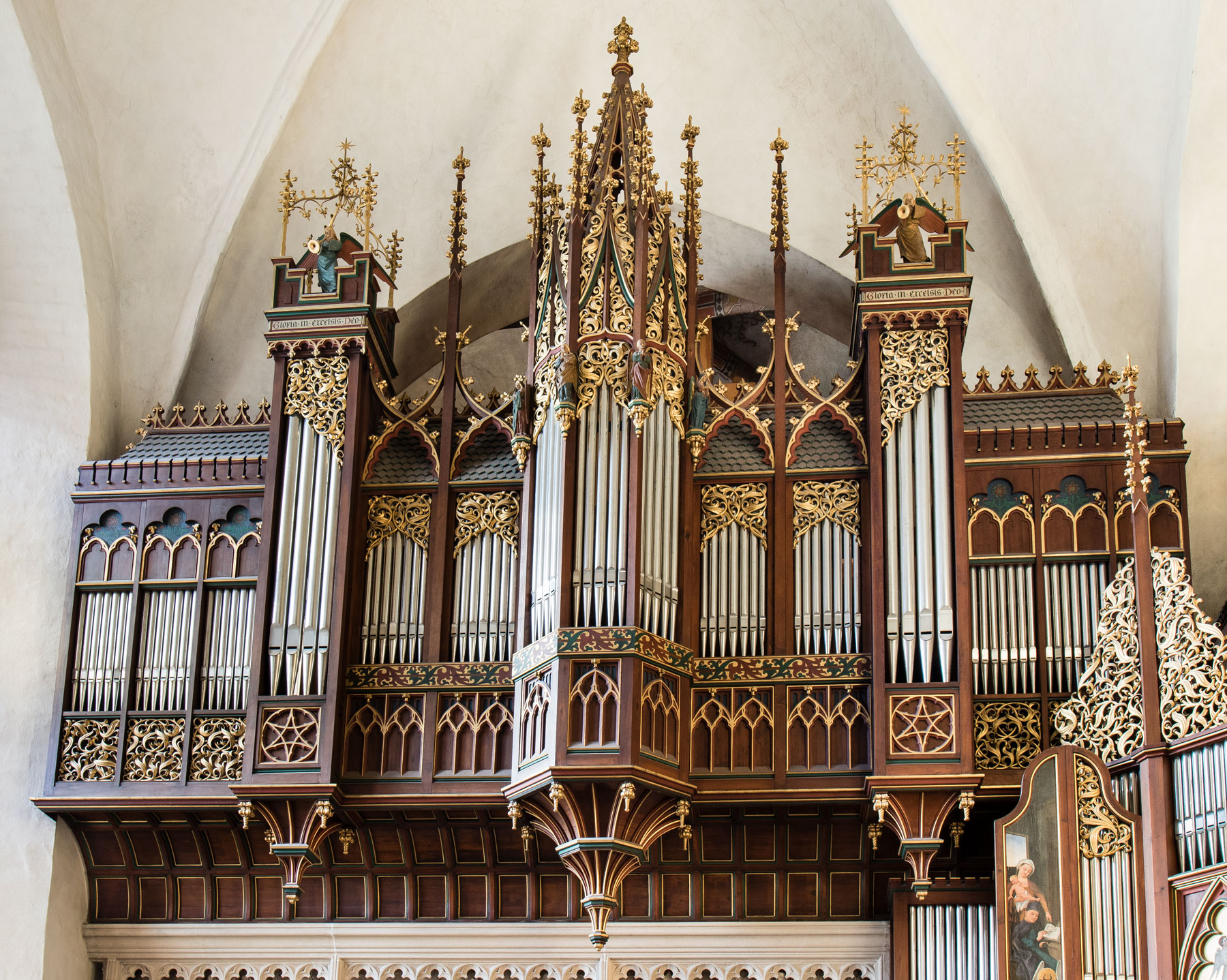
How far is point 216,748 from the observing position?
14547 mm

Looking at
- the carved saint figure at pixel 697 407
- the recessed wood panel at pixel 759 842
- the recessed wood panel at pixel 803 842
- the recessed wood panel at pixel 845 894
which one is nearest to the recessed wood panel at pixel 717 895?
the recessed wood panel at pixel 759 842

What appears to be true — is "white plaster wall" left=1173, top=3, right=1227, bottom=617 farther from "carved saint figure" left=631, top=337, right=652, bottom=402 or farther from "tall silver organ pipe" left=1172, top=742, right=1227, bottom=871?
"carved saint figure" left=631, top=337, right=652, bottom=402

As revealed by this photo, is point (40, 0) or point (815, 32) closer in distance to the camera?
point (40, 0)

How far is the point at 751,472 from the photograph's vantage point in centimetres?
1475

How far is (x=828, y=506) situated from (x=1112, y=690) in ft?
9.16

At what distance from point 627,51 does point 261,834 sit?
274 inches

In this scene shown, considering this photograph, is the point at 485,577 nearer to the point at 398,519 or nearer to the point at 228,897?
the point at 398,519

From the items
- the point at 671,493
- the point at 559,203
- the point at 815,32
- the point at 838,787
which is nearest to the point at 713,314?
the point at 815,32

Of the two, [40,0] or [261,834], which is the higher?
[40,0]

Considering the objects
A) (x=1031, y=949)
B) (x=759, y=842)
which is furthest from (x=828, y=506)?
(x=1031, y=949)

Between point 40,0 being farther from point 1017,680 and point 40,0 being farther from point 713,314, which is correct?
point 1017,680

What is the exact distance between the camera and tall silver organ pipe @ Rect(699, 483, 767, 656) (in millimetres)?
14266

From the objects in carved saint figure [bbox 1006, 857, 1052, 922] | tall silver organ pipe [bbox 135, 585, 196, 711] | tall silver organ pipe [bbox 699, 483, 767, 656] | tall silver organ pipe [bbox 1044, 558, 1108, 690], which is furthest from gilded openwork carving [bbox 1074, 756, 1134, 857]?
tall silver organ pipe [bbox 135, 585, 196, 711]

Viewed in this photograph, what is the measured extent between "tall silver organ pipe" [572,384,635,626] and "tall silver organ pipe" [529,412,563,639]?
0.14m
